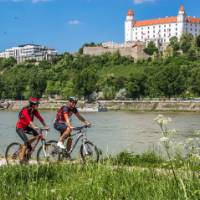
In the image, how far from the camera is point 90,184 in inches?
272

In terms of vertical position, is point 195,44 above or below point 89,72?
above

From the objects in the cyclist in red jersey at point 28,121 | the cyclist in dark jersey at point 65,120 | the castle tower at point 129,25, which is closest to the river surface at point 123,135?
the cyclist in dark jersey at point 65,120

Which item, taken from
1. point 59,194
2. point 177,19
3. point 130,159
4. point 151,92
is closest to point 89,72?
point 151,92

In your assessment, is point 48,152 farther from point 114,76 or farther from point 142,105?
point 114,76

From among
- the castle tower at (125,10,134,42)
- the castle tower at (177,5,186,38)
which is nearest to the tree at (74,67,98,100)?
the castle tower at (177,5,186,38)

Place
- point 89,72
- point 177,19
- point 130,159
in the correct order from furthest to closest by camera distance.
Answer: point 177,19 → point 89,72 → point 130,159

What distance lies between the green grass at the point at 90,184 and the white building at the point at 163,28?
5472 inches

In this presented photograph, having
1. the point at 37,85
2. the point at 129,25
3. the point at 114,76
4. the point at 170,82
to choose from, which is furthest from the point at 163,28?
the point at 170,82

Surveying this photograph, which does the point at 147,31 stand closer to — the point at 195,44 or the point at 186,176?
the point at 195,44

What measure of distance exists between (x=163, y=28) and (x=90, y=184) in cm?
15038

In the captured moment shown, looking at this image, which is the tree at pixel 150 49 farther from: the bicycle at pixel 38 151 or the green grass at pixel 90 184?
the green grass at pixel 90 184

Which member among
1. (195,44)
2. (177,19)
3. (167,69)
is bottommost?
(167,69)

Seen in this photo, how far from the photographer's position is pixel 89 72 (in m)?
107

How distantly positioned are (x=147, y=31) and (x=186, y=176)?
6065 inches
